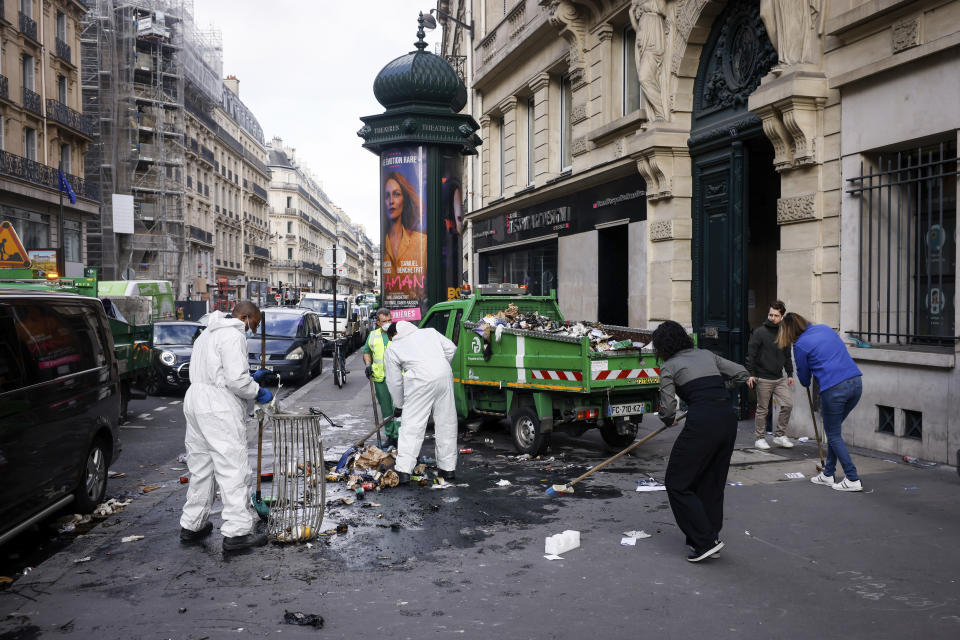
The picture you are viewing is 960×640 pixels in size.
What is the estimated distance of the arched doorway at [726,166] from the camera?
11719 mm

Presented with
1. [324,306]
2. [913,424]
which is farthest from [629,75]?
[324,306]

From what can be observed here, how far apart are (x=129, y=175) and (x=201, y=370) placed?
49323 millimetres

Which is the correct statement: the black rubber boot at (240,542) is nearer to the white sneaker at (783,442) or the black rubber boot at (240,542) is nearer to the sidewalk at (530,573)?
the sidewalk at (530,573)

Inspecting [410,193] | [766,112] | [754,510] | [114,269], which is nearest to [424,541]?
[754,510]

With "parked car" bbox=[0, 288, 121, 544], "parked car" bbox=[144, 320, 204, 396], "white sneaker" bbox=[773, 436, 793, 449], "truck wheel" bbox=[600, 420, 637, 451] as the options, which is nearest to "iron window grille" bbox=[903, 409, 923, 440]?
"white sneaker" bbox=[773, 436, 793, 449]

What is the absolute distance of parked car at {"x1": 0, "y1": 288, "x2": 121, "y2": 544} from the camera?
5285 mm

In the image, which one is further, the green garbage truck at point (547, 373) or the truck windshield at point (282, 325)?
the truck windshield at point (282, 325)

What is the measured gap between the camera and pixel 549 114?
60.8 feet

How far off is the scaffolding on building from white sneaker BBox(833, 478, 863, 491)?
46.5 metres

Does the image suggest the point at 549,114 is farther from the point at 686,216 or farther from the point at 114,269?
the point at 114,269

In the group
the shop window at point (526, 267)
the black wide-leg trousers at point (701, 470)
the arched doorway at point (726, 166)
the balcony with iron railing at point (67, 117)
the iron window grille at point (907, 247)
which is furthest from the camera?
the balcony with iron railing at point (67, 117)

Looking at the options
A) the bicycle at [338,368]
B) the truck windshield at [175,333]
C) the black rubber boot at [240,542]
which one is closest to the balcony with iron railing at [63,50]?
the truck windshield at [175,333]

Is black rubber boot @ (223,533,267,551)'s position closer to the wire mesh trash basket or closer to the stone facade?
the wire mesh trash basket

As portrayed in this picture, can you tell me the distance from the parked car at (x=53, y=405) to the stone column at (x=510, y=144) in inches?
572
